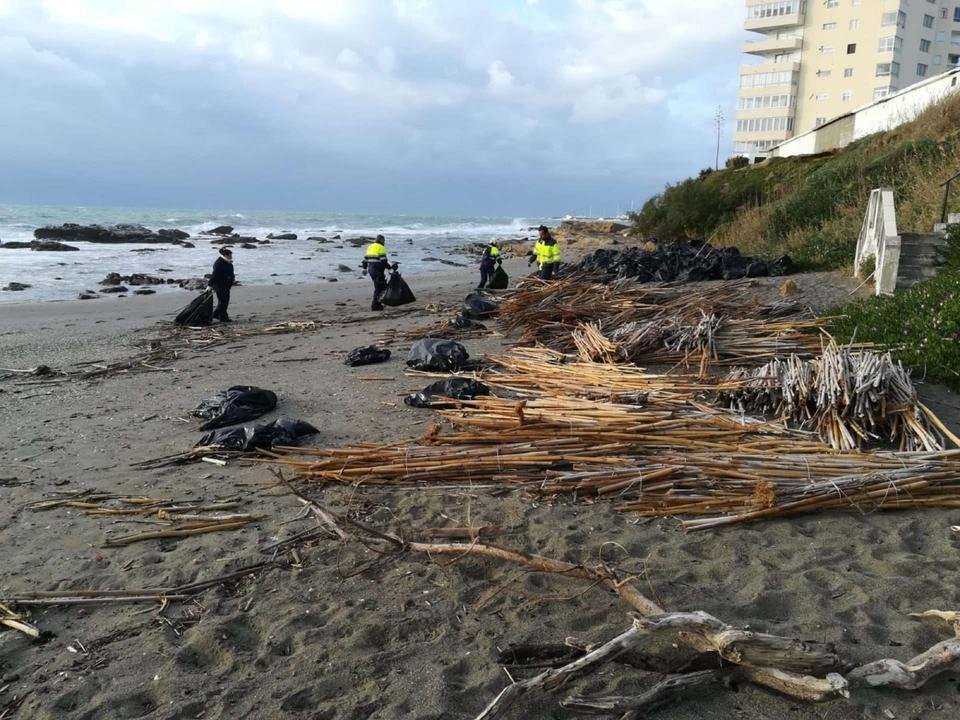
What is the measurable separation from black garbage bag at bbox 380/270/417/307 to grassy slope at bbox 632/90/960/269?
321 inches

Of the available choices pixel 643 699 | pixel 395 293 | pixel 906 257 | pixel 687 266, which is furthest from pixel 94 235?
pixel 643 699

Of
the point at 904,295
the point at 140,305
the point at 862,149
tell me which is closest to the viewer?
the point at 904,295

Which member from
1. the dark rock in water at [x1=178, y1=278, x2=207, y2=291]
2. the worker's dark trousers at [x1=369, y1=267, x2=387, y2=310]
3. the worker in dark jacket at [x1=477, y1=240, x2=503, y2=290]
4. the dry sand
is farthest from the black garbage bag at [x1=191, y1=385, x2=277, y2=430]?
the dark rock in water at [x1=178, y1=278, x2=207, y2=291]

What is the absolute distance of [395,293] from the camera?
13.5 m

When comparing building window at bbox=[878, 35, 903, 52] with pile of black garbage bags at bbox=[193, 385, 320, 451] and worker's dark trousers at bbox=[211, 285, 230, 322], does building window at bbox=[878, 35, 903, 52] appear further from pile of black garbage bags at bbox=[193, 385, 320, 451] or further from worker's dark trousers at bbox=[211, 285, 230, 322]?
pile of black garbage bags at bbox=[193, 385, 320, 451]

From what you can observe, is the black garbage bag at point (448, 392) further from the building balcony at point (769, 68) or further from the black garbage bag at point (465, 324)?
the building balcony at point (769, 68)

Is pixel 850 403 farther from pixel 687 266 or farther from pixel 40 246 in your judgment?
pixel 40 246

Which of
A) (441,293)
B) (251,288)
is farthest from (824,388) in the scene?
(251,288)

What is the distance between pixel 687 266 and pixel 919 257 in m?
4.46

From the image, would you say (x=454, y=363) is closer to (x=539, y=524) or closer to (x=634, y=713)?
(x=539, y=524)

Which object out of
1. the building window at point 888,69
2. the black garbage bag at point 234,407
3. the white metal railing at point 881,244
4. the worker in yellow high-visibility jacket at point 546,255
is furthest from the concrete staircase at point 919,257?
the building window at point 888,69

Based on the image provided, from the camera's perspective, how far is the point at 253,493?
4246mm

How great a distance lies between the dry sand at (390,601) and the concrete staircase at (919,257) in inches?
265

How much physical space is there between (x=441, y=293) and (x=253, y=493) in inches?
480
